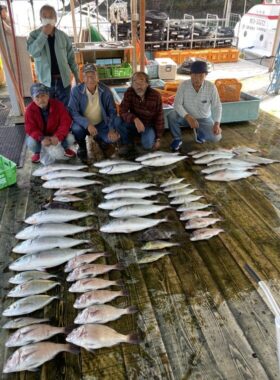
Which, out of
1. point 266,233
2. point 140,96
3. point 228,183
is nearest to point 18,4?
point 140,96

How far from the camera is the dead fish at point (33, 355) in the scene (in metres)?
1.71

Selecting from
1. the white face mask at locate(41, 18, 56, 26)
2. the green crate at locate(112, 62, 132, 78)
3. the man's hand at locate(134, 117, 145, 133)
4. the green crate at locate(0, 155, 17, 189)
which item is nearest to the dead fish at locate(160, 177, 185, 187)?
the man's hand at locate(134, 117, 145, 133)

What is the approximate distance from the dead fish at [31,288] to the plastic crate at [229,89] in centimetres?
420

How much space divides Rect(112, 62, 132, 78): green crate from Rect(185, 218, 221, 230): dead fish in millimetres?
4733

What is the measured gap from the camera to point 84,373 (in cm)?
173

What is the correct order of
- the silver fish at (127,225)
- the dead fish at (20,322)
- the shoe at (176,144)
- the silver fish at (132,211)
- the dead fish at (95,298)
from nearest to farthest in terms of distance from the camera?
1. the dead fish at (20,322)
2. the dead fish at (95,298)
3. the silver fish at (127,225)
4. the silver fish at (132,211)
5. the shoe at (176,144)

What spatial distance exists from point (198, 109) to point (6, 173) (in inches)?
102

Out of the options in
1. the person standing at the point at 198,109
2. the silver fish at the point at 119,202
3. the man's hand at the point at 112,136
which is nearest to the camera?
the silver fish at the point at 119,202

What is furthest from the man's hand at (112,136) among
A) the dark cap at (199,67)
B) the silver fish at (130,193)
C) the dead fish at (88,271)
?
the dead fish at (88,271)

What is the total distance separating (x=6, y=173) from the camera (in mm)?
3451

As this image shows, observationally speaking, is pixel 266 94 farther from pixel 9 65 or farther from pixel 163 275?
pixel 163 275

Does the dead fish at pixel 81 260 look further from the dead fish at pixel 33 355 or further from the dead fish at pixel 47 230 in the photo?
the dead fish at pixel 33 355

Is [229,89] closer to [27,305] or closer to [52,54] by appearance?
[52,54]

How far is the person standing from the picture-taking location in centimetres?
416
